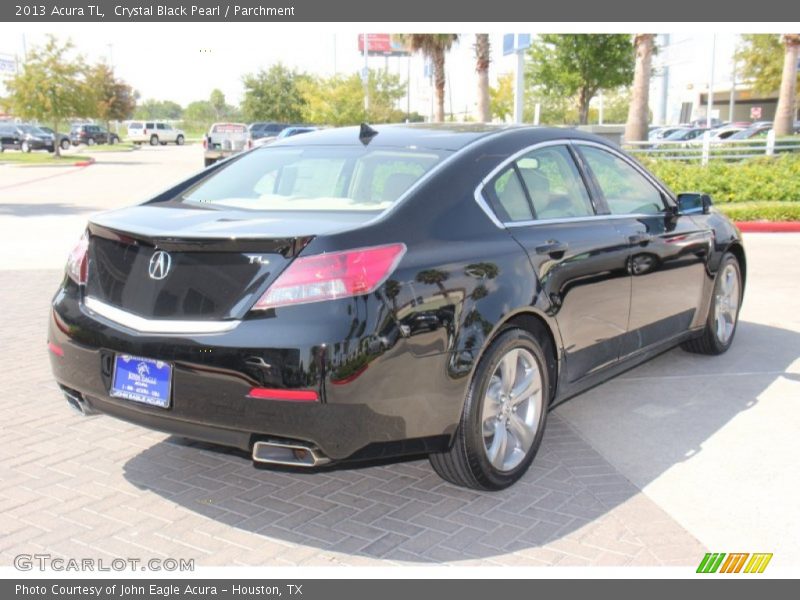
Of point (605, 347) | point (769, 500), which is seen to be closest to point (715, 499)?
point (769, 500)

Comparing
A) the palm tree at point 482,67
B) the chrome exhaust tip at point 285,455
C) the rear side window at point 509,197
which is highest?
the palm tree at point 482,67

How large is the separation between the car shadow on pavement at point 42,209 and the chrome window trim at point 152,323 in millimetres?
13822

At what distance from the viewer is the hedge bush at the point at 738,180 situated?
16.5 m

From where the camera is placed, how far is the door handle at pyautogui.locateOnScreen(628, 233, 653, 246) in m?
4.99

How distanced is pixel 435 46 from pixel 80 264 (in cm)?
2948

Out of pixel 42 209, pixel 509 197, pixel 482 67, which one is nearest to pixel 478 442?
pixel 509 197

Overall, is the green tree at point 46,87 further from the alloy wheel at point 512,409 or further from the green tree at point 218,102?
the green tree at point 218,102

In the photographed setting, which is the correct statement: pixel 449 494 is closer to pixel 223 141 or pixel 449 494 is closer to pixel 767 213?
pixel 767 213

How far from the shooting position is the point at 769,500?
395 centimetres

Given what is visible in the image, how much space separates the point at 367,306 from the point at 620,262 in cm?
210

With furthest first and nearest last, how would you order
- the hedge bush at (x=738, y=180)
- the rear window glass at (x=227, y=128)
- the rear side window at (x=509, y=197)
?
the rear window glass at (x=227, y=128)
the hedge bush at (x=738, y=180)
the rear side window at (x=509, y=197)

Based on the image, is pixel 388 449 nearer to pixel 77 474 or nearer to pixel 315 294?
pixel 315 294

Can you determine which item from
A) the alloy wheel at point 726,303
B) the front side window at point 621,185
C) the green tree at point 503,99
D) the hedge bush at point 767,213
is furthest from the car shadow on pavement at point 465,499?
the green tree at point 503,99

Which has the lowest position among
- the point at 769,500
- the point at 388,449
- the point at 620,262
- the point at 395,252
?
the point at 769,500
